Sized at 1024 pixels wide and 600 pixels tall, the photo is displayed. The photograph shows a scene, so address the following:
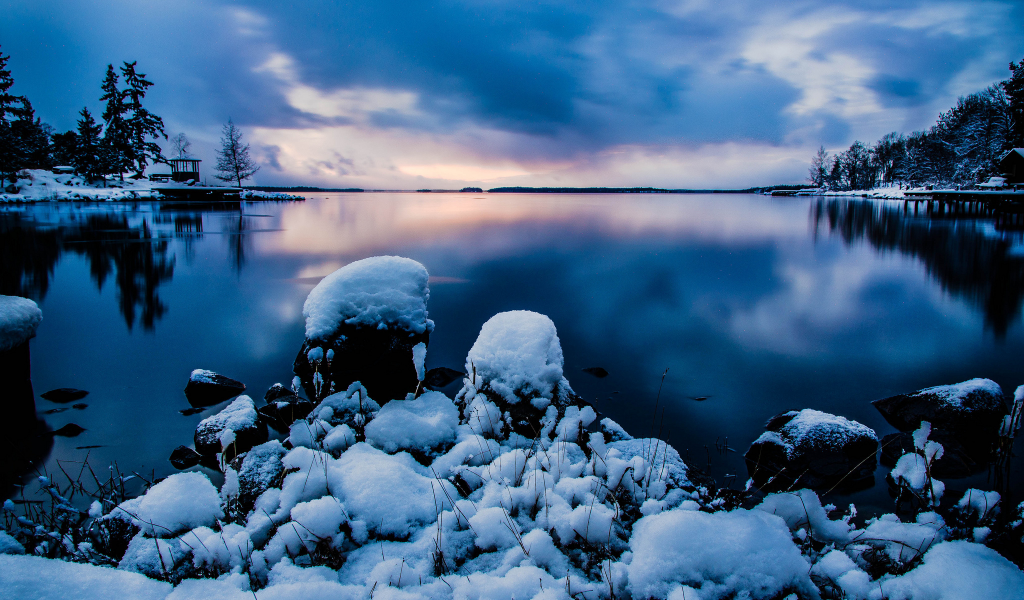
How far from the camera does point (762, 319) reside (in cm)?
1066

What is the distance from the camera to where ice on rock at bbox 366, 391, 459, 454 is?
13.8 ft

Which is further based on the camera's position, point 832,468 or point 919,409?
point 919,409

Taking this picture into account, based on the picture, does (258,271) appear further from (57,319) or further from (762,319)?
(762,319)

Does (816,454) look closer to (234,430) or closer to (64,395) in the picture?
(234,430)

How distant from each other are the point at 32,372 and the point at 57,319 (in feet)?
13.9

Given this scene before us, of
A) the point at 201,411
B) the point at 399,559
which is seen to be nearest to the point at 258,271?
the point at 201,411

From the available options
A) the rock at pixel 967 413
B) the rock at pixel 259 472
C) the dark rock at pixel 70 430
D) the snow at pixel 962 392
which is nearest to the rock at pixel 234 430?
the rock at pixel 259 472

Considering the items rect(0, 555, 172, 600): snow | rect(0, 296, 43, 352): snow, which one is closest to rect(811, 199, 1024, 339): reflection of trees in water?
rect(0, 555, 172, 600): snow

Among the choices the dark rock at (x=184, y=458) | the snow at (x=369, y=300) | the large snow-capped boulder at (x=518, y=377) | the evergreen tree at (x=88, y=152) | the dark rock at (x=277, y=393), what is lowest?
the dark rock at (x=184, y=458)

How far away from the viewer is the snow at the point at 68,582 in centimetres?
214

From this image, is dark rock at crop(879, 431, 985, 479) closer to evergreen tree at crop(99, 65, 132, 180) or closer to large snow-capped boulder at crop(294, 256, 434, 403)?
large snow-capped boulder at crop(294, 256, 434, 403)

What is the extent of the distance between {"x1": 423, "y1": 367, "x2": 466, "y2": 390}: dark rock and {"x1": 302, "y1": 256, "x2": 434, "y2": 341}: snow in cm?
114

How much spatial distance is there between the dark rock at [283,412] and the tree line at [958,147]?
256 ft

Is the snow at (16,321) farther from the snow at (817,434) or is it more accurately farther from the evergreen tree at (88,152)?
the evergreen tree at (88,152)
